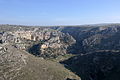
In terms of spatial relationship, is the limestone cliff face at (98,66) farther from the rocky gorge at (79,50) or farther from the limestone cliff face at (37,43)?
the limestone cliff face at (37,43)

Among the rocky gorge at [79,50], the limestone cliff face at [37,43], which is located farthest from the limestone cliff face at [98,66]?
the limestone cliff face at [37,43]

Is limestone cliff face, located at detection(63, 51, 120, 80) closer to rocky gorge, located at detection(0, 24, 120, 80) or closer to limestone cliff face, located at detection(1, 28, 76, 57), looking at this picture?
rocky gorge, located at detection(0, 24, 120, 80)

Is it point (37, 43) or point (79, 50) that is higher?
point (37, 43)

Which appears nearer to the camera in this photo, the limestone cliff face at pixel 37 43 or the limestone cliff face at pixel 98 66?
the limestone cliff face at pixel 98 66

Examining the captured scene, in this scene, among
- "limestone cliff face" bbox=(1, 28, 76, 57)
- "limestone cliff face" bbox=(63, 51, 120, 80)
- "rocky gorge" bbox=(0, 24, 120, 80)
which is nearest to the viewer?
"limestone cliff face" bbox=(63, 51, 120, 80)

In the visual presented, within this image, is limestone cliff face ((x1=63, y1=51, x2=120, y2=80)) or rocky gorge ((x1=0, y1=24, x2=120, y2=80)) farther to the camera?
rocky gorge ((x1=0, y1=24, x2=120, y2=80))

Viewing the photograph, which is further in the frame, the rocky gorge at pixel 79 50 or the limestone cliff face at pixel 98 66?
the rocky gorge at pixel 79 50

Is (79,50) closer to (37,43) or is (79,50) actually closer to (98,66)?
(37,43)

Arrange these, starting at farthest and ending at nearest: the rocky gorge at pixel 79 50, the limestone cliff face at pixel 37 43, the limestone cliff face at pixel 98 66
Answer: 1. the limestone cliff face at pixel 37 43
2. the rocky gorge at pixel 79 50
3. the limestone cliff face at pixel 98 66

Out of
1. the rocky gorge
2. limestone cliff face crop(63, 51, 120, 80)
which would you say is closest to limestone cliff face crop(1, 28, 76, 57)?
the rocky gorge

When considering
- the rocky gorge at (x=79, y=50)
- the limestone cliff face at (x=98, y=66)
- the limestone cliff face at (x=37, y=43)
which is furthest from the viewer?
the limestone cliff face at (x=37, y=43)

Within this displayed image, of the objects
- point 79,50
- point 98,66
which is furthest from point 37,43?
point 98,66

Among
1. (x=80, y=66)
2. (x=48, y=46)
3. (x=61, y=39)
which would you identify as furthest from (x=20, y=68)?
(x=61, y=39)
